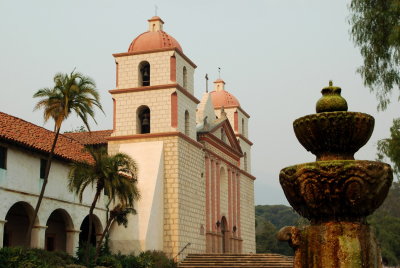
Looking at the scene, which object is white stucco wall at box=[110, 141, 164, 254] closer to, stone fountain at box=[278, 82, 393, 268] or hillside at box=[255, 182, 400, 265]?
hillside at box=[255, 182, 400, 265]

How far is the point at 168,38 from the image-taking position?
3384 centimetres

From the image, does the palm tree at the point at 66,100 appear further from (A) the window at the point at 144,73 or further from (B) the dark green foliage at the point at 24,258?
(A) the window at the point at 144,73

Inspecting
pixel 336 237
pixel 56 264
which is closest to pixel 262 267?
pixel 56 264

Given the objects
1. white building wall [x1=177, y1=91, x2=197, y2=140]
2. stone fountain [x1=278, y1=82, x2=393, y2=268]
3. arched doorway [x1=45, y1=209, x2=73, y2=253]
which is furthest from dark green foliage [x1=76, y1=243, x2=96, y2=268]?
stone fountain [x1=278, y1=82, x2=393, y2=268]

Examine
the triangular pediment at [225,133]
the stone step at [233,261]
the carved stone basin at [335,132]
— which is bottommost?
the stone step at [233,261]

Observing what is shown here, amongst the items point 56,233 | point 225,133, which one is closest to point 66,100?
point 56,233

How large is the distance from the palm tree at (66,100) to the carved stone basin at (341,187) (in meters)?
17.0

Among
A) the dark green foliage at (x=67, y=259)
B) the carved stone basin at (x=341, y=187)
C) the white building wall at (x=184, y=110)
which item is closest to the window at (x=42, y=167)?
the dark green foliage at (x=67, y=259)

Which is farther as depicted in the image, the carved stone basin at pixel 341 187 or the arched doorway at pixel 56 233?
the arched doorway at pixel 56 233

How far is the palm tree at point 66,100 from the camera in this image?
74.1 feet

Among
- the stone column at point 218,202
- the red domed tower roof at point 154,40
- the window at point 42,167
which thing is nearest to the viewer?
the window at point 42,167

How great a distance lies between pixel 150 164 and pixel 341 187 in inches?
1016

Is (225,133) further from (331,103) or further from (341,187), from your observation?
(341,187)

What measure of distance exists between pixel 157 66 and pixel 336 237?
27462mm
